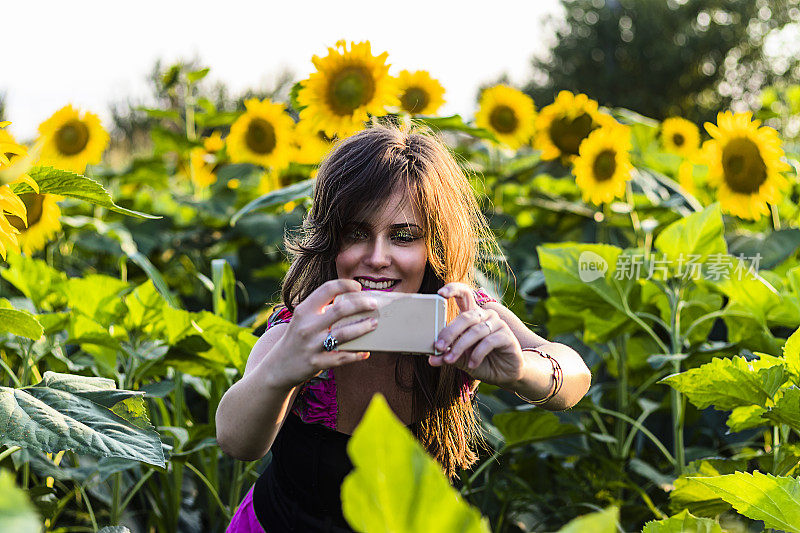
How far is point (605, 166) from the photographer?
223 centimetres

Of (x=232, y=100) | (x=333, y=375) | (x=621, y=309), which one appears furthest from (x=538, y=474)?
(x=232, y=100)

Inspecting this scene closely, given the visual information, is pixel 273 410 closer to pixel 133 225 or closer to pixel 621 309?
pixel 621 309

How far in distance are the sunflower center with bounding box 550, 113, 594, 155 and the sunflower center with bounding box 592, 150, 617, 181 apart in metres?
0.33

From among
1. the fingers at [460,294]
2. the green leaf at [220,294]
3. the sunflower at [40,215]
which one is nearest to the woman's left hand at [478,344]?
the fingers at [460,294]

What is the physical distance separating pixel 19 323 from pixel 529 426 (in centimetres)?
82

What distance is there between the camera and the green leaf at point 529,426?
4.34 feet

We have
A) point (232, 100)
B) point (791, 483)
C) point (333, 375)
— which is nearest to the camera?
point (791, 483)

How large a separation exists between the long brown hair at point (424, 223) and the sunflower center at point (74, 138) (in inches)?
70.3

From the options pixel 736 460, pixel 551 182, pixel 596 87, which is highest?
pixel 596 87

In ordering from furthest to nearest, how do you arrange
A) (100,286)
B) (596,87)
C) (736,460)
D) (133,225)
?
1. (596,87)
2. (133,225)
3. (100,286)
4. (736,460)

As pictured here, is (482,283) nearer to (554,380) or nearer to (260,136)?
(554,380)

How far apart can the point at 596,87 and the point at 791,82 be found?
3825mm

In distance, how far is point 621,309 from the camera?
146 centimetres

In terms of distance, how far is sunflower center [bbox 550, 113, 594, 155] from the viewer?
2574 millimetres
